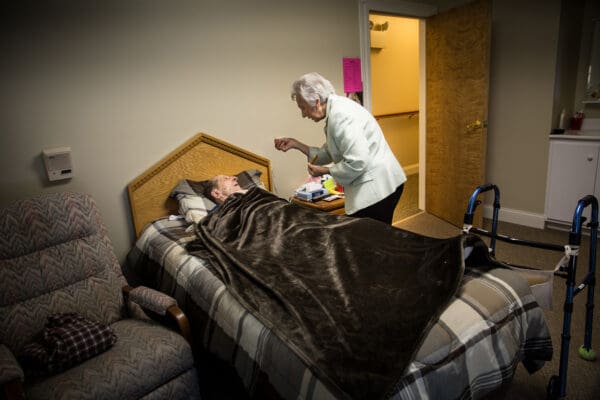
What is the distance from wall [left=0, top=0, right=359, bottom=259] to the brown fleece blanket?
0.73 m

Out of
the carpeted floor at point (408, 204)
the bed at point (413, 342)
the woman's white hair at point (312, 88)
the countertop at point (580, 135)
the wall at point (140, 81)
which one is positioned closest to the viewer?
the bed at point (413, 342)

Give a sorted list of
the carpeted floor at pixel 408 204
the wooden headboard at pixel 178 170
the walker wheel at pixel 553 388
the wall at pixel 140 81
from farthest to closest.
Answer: the carpeted floor at pixel 408 204, the wooden headboard at pixel 178 170, the wall at pixel 140 81, the walker wheel at pixel 553 388

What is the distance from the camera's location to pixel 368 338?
116 cm

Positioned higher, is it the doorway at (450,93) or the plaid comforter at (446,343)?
the doorway at (450,93)

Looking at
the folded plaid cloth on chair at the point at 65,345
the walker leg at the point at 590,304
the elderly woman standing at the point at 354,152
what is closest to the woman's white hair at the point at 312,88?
the elderly woman standing at the point at 354,152

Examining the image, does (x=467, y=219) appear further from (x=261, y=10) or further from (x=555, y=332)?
(x=261, y=10)

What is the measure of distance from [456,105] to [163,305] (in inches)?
123

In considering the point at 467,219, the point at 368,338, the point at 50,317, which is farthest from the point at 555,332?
the point at 50,317

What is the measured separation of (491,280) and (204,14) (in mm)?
2324

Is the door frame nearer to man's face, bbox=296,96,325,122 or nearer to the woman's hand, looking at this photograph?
the woman's hand

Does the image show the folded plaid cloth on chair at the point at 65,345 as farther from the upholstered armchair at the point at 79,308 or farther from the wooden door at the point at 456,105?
the wooden door at the point at 456,105

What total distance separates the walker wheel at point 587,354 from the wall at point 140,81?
83.9 inches

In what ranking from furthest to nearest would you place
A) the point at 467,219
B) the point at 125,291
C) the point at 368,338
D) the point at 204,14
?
the point at 204,14
the point at 125,291
the point at 467,219
the point at 368,338

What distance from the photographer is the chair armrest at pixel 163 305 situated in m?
A: 1.57
